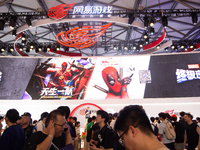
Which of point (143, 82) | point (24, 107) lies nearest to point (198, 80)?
point (143, 82)

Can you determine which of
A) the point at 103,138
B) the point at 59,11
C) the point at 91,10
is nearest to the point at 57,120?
the point at 103,138

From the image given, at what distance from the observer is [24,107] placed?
10.5 m

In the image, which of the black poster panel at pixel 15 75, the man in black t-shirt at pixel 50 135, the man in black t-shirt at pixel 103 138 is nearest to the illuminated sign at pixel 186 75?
the man in black t-shirt at pixel 103 138

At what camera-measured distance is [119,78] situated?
428 inches

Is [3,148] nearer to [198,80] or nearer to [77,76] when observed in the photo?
[77,76]

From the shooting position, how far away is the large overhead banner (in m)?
10.7

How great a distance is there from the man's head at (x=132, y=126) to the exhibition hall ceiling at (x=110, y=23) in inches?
238

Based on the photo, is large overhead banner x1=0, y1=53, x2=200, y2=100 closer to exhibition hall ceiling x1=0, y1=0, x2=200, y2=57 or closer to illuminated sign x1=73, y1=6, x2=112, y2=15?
exhibition hall ceiling x1=0, y1=0, x2=200, y2=57

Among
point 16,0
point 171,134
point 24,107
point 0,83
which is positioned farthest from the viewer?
point 0,83

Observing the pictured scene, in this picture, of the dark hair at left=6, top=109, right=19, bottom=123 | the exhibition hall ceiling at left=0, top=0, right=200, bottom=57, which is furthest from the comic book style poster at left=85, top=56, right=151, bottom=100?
the dark hair at left=6, top=109, right=19, bottom=123

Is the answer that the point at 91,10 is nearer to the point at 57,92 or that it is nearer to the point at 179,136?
the point at 179,136

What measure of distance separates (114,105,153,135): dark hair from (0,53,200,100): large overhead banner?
960 cm

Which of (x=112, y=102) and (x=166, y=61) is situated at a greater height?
(x=166, y=61)

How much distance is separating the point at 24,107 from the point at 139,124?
1073 cm
